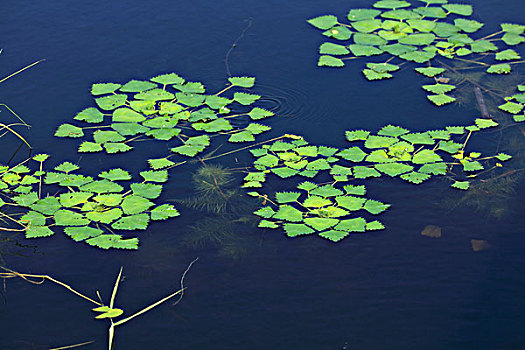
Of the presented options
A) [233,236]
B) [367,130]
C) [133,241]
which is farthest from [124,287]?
[367,130]

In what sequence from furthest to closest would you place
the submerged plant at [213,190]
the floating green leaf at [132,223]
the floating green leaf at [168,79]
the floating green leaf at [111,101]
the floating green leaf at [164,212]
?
the floating green leaf at [168,79]
the floating green leaf at [111,101]
the submerged plant at [213,190]
the floating green leaf at [164,212]
the floating green leaf at [132,223]

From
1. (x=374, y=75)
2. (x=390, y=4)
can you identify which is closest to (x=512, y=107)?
(x=374, y=75)

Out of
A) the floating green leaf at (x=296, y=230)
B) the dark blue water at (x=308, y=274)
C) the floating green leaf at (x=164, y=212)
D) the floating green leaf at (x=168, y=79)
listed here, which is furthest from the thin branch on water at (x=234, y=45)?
the floating green leaf at (x=296, y=230)

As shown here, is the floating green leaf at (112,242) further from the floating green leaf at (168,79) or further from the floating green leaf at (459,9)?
the floating green leaf at (459,9)

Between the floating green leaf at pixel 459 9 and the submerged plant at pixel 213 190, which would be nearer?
the submerged plant at pixel 213 190

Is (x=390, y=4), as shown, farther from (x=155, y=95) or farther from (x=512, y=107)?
(x=155, y=95)

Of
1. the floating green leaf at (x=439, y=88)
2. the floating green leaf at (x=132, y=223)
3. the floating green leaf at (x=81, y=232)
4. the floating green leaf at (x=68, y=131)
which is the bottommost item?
the floating green leaf at (x=439, y=88)

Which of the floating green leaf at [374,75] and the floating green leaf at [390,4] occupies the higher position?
the floating green leaf at [390,4]

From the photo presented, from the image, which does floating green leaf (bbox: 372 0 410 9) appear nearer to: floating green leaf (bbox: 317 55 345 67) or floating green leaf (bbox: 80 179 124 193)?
floating green leaf (bbox: 317 55 345 67)

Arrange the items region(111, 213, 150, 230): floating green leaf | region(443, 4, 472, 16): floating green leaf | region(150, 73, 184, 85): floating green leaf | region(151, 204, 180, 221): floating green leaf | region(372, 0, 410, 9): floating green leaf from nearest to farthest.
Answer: region(111, 213, 150, 230): floating green leaf, region(151, 204, 180, 221): floating green leaf, region(150, 73, 184, 85): floating green leaf, region(443, 4, 472, 16): floating green leaf, region(372, 0, 410, 9): floating green leaf

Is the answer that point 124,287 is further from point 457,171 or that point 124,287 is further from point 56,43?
point 56,43

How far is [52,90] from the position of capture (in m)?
6.54

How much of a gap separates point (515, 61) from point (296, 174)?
285 cm

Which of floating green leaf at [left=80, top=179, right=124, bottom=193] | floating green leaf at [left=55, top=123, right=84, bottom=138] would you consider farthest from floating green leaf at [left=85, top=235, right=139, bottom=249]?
floating green leaf at [left=55, top=123, right=84, bottom=138]
